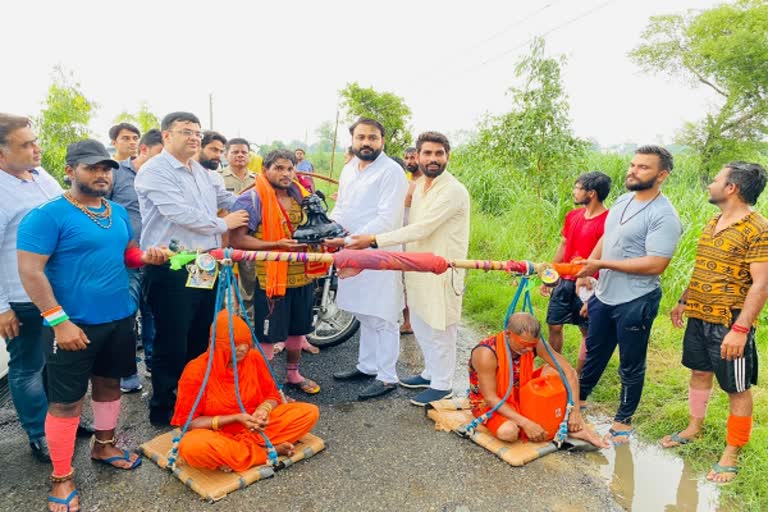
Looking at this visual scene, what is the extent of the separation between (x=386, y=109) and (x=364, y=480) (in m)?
13.9

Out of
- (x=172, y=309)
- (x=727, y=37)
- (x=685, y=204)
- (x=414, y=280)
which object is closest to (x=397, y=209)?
(x=414, y=280)

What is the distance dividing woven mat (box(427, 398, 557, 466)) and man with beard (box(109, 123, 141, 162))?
3.41 meters

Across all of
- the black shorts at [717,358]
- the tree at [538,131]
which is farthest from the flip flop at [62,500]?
the tree at [538,131]

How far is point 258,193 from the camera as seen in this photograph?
358 centimetres

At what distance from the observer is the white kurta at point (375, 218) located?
3.80 meters

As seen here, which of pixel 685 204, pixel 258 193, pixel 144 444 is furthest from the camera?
pixel 685 204

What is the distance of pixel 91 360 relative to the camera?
2.65 metres

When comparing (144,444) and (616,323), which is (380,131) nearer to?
(616,323)

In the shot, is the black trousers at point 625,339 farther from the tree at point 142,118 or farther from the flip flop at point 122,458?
the tree at point 142,118

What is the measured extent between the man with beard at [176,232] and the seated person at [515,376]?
1817 mm

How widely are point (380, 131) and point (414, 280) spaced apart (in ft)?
3.74

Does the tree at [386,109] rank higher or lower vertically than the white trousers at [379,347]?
higher

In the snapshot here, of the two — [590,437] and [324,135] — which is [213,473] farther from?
[324,135]

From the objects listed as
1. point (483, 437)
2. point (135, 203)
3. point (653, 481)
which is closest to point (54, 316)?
point (135, 203)
